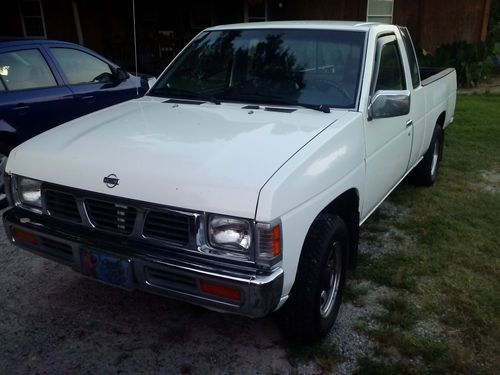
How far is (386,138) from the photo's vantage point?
3600mm

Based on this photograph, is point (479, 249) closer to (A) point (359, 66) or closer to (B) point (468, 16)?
(A) point (359, 66)

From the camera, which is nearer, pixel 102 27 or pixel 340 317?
pixel 340 317

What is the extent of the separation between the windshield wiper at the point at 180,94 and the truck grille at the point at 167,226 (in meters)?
1.32

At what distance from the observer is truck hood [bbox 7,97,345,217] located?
2.33 metres

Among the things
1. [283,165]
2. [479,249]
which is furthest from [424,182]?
[283,165]

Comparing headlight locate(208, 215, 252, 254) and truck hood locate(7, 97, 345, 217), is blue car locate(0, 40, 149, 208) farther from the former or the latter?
headlight locate(208, 215, 252, 254)

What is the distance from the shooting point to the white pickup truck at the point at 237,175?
2.32 meters

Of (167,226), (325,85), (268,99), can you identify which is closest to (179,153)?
(167,226)

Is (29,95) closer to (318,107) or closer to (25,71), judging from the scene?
(25,71)

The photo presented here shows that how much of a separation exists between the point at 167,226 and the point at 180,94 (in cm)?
167

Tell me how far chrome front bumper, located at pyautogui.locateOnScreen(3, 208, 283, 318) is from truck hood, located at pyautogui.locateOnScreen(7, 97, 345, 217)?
27cm

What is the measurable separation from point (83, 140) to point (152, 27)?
13.3 meters

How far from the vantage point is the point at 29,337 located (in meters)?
3.02

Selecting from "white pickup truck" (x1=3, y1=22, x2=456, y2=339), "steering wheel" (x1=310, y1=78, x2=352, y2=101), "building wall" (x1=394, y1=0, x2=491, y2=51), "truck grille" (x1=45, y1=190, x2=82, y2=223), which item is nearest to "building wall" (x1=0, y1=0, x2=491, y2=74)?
"building wall" (x1=394, y1=0, x2=491, y2=51)
